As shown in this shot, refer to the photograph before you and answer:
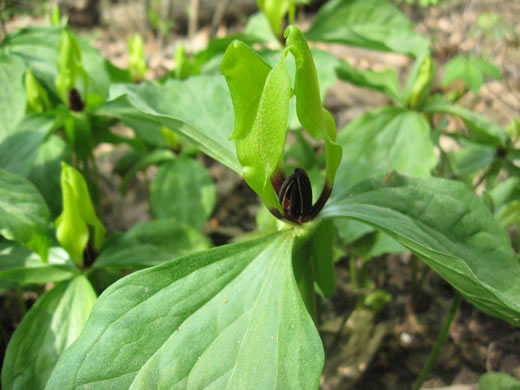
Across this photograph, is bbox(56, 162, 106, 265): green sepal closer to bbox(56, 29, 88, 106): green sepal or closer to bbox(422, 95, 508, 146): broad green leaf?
bbox(56, 29, 88, 106): green sepal

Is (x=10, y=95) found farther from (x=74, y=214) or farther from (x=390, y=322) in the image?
(x=390, y=322)

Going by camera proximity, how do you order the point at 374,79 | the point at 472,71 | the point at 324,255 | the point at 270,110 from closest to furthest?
1. the point at 270,110
2. the point at 324,255
3. the point at 374,79
4. the point at 472,71

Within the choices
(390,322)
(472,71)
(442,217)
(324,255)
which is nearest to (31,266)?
(324,255)

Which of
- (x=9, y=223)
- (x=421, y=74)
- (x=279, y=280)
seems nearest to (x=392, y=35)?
(x=421, y=74)

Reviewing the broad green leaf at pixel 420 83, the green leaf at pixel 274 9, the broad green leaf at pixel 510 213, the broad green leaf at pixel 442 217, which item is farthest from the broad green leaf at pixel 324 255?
the green leaf at pixel 274 9

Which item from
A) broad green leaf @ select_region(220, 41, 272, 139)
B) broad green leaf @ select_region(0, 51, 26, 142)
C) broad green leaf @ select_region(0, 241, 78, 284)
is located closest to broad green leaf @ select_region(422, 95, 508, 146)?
broad green leaf @ select_region(220, 41, 272, 139)

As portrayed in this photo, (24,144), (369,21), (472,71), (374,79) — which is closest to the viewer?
(24,144)
